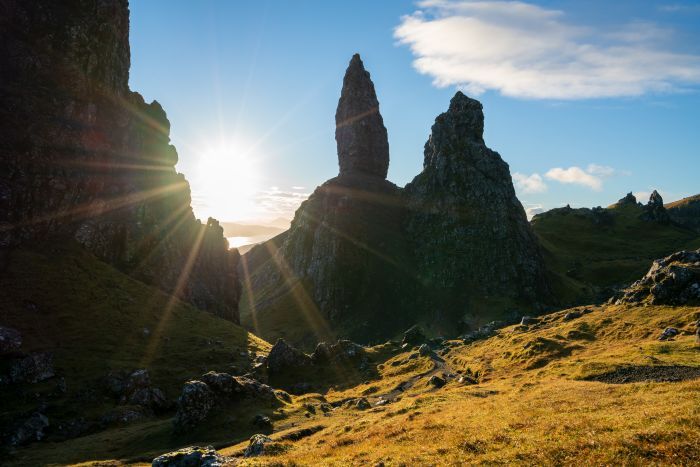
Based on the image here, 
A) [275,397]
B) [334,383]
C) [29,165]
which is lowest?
[334,383]

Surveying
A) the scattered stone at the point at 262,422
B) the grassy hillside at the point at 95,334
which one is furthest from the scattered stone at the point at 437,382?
the grassy hillside at the point at 95,334

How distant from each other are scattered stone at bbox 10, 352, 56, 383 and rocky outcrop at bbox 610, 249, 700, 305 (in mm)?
114843

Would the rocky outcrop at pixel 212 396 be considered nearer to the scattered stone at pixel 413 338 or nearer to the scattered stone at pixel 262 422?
the scattered stone at pixel 262 422

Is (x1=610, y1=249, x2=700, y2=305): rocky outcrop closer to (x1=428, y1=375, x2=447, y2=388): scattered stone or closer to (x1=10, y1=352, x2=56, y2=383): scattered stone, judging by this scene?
(x1=428, y1=375, x2=447, y2=388): scattered stone

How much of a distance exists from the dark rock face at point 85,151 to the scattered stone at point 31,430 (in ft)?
212

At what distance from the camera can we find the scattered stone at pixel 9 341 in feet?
256

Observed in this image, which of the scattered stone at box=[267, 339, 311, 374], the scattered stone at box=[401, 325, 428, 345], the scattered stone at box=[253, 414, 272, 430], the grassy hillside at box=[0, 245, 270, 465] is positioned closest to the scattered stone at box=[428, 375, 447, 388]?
the scattered stone at box=[253, 414, 272, 430]

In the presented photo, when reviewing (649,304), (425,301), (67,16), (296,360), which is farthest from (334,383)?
(67,16)

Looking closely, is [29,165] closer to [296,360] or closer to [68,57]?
[68,57]

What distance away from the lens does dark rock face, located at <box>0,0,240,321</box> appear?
384 ft

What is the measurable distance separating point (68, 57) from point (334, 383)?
13025 cm

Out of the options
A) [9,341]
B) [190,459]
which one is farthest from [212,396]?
[9,341]

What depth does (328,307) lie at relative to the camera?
197750 mm

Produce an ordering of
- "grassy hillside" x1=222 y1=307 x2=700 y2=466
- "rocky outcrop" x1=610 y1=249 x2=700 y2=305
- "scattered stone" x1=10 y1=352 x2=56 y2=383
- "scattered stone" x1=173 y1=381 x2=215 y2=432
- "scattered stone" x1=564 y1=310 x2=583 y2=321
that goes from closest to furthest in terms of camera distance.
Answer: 1. "grassy hillside" x1=222 y1=307 x2=700 y2=466
2. "scattered stone" x1=173 y1=381 x2=215 y2=432
3. "scattered stone" x1=10 y1=352 x2=56 y2=383
4. "rocky outcrop" x1=610 y1=249 x2=700 y2=305
5. "scattered stone" x1=564 y1=310 x2=583 y2=321
